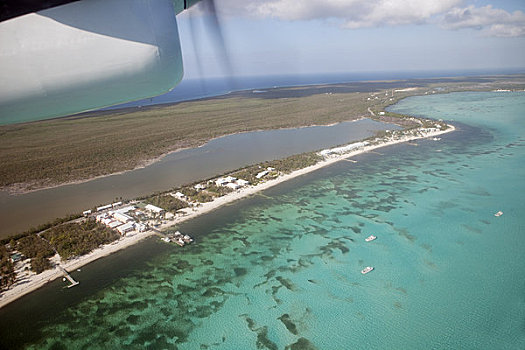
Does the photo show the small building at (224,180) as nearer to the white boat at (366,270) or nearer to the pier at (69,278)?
the pier at (69,278)

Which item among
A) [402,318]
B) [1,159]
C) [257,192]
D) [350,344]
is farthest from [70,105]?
[1,159]

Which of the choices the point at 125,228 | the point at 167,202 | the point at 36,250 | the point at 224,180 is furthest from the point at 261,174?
the point at 36,250

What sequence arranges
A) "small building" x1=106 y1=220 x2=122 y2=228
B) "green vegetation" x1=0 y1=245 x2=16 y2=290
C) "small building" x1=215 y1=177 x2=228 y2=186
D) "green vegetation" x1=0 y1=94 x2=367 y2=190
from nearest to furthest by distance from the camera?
"green vegetation" x1=0 y1=245 x2=16 y2=290 → "small building" x1=106 y1=220 x2=122 y2=228 → "small building" x1=215 y1=177 x2=228 y2=186 → "green vegetation" x1=0 y1=94 x2=367 y2=190

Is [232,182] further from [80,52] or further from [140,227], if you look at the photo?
[80,52]

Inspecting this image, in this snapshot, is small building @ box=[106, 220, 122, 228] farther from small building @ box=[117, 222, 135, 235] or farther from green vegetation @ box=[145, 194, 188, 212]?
green vegetation @ box=[145, 194, 188, 212]

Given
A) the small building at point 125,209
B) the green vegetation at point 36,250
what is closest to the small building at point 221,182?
the small building at point 125,209

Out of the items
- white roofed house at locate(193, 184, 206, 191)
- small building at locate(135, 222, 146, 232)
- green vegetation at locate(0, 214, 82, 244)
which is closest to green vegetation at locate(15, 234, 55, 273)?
green vegetation at locate(0, 214, 82, 244)
